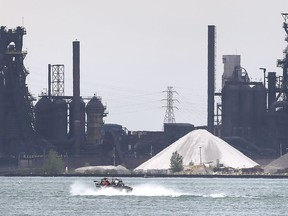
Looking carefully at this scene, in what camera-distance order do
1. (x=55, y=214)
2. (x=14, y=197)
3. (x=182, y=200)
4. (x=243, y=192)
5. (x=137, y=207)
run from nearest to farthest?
(x=55, y=214)
(x=137, y=207)
(x=182, y=200)
(x=14, y=197)
(x=243, y=192)

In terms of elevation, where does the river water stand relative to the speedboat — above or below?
below

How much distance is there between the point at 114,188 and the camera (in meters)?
168

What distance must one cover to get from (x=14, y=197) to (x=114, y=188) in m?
13.1

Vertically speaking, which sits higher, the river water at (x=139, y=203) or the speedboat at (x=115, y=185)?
the speedboat at (x=115, y=185)

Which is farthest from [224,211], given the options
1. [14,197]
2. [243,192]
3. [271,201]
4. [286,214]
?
[243,192]

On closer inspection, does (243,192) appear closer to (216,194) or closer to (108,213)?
(216,194)

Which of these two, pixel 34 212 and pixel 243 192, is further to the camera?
pixel 243 192

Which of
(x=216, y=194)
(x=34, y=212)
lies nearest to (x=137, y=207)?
(x=34, y=212)

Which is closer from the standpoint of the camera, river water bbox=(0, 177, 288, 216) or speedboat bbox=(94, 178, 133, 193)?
river water bbox=(0, 177, 288, 216)

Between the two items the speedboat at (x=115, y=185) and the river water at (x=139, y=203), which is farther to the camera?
the speedboat at (x=115, y=185)

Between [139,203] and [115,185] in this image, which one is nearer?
[139,203]

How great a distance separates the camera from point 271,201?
545ft

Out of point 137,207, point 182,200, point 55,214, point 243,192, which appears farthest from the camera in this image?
point 243,192

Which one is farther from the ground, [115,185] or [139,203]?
[115,185]
